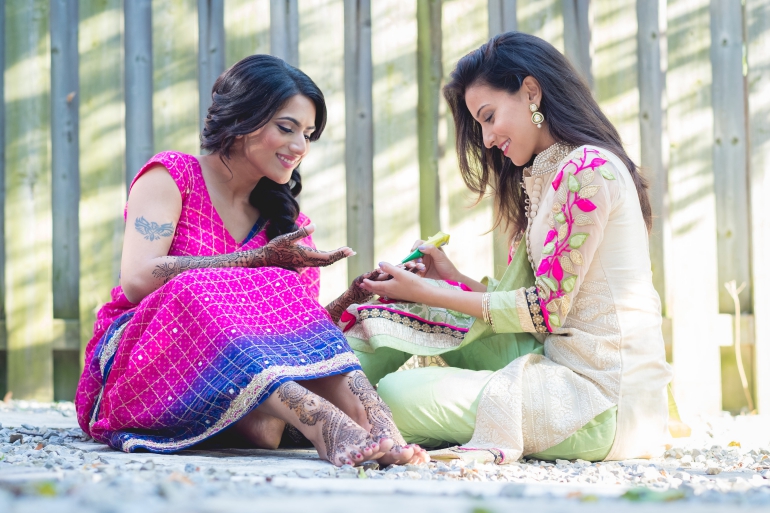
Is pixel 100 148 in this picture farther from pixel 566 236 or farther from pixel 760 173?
pixel 760 173

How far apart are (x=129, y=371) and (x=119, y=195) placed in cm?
168

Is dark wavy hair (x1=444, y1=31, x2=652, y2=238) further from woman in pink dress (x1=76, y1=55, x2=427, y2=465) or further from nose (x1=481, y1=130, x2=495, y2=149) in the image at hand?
woman in pink dress (x1=76, y1=55, x2=427, y2=465)

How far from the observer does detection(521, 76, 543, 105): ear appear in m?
2.84

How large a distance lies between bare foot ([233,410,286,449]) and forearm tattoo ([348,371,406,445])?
0.92 feet

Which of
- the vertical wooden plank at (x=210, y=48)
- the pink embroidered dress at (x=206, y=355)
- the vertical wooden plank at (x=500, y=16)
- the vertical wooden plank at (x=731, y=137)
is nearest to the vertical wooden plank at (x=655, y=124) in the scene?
the vertical wooden plank at (x=731, y=137)

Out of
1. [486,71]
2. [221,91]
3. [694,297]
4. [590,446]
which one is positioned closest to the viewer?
[590,446]

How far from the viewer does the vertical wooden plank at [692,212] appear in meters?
3.92

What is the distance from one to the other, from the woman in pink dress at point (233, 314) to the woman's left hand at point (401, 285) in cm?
19

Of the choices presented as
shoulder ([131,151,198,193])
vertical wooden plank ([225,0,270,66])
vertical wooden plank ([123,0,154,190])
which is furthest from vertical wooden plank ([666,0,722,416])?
vertical wooden plank ([123,0,154,190])

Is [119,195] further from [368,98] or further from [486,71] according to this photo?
[486,71]

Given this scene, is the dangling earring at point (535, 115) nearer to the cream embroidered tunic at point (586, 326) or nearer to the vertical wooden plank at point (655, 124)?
the cream embroidered tunic at point (586, 326)

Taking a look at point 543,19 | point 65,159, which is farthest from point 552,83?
point 65,159

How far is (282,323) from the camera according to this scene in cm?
262

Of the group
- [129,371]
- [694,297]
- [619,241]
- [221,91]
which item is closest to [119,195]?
[221,91]
